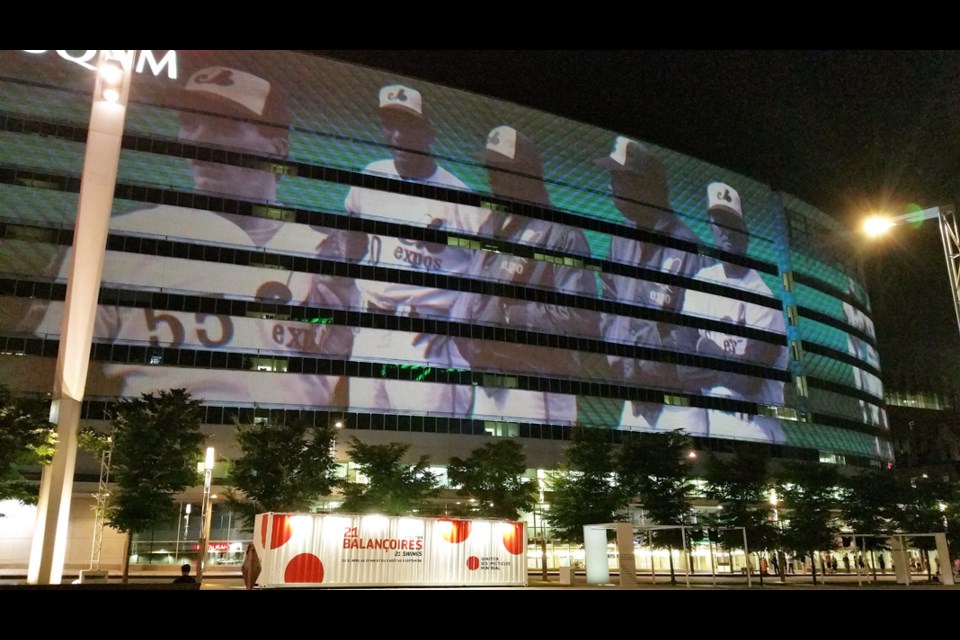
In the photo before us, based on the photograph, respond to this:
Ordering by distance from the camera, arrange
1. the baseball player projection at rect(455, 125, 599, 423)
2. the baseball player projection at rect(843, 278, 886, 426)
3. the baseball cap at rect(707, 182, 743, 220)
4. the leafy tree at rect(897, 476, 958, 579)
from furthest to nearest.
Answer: the baseball player projection at rect(843, 278, 886, 426) → the baseball cap at rect(707, 182, 743, 220) → the baseball player projection at rect(455, 125, 599, 423) → the leafy tree at rect(897, 476, 958, 579)

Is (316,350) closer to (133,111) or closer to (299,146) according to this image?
(299,146)

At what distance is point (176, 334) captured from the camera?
61.0 meters

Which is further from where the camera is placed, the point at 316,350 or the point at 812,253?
the point at 812,253

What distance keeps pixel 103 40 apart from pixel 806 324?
103723mm

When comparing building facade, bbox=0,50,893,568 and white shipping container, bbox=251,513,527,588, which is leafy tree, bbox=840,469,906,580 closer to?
building facade, bbox=0,50,893,568

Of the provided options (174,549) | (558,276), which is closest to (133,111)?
(174,549)

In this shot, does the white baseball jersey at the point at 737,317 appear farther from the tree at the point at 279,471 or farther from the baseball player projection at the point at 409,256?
the tree at the point at 279,471

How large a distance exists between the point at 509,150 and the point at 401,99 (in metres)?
13.2

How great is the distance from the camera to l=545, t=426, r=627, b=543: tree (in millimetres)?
55219

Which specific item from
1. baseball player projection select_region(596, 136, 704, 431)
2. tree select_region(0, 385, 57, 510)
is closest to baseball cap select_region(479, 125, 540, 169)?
baseball player projection select_region(596, 136, 704, 431)

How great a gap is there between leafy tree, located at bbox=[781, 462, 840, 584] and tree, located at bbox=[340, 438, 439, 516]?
29819mm

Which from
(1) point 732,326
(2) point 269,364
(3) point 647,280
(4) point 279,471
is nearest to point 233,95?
(2) point 269,364

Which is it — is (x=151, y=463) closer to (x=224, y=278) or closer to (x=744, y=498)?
(x=224, y=278)

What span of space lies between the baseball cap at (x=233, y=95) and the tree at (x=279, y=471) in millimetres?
32891
